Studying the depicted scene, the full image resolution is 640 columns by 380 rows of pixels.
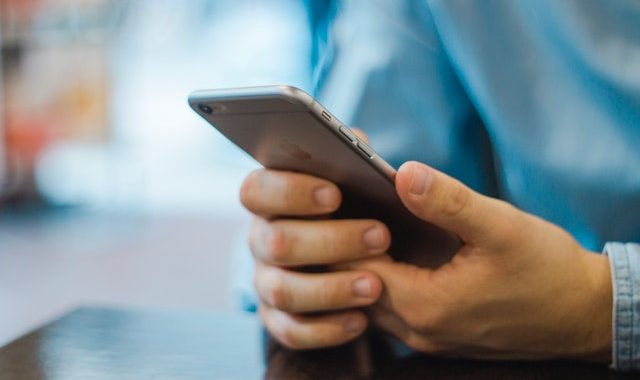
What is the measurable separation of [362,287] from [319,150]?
0.08 meters

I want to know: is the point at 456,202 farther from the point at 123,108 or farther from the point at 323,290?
the point at 123,108

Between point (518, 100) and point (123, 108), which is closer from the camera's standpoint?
point (518, 100)

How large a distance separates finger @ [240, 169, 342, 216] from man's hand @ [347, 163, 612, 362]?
4 centimetres

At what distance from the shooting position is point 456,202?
34 centimetres

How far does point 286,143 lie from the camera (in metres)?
0.35

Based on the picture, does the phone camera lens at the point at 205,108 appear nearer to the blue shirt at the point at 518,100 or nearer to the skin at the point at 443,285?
the skin at the point at 443,285

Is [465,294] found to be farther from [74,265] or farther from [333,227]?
[74,265]

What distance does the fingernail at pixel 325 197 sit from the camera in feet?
1.23

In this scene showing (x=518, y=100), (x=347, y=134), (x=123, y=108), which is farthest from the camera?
(x=123, y=108)

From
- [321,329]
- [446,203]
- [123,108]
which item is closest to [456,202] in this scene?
[446,203]

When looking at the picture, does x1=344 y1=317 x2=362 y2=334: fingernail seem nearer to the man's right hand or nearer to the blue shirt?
the man's right hand

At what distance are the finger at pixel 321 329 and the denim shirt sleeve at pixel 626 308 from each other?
131 mm

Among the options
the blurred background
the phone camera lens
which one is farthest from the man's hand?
the blurred background

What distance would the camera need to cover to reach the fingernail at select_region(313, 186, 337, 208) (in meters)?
0.37
